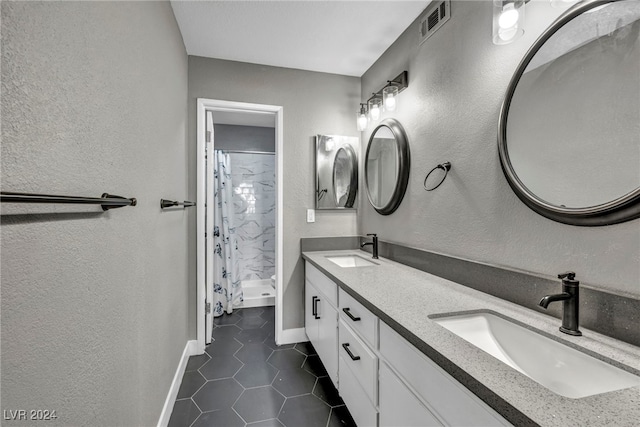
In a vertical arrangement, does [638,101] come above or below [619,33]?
below

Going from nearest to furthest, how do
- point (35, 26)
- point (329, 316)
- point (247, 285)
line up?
point (35, 26)
point (329, 316)
point (247, 285)

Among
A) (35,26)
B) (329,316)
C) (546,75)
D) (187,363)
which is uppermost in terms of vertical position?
(546,75)

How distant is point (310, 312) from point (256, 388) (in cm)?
66

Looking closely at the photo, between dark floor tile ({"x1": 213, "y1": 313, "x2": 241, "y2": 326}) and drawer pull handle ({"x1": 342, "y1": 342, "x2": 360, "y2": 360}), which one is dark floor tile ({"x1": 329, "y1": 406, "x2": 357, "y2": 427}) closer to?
drawer pull handle ({"x1": 342, "y1": 342, "x2": 360, "y2": 360})

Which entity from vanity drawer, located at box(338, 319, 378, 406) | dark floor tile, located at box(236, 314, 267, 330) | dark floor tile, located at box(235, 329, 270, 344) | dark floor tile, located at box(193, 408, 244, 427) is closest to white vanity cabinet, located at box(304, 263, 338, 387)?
vanity drawer, located at box(338, 319, 378, 406)

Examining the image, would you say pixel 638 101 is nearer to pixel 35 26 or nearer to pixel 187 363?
pixel 35 26

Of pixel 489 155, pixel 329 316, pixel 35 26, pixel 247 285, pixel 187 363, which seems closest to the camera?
pixel 35 26

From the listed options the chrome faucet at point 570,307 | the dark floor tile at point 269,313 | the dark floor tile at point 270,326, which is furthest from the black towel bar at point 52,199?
the dark floor tile at point 269,313

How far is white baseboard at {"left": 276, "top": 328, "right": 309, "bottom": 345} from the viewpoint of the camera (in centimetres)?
250

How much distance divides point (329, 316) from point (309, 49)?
6.60ft

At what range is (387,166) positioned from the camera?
7.11 ft

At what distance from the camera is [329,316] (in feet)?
5.99

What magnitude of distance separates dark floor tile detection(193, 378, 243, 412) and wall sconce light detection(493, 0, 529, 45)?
2367 mm

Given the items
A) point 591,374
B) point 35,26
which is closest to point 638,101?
point 591,374
